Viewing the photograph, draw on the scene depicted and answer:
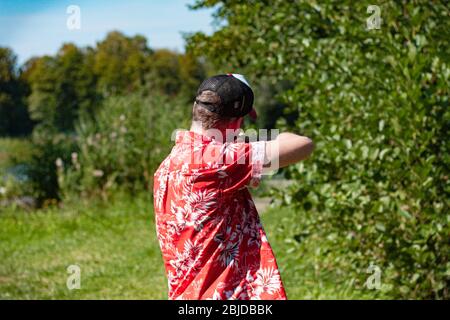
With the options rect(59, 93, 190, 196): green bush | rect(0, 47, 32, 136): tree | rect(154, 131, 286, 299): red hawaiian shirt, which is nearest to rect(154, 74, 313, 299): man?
rect(154, 131, 286, 299): red hawaiian shirt

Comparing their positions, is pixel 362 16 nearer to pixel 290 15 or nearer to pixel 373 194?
pixel 290 15

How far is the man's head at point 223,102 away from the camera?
2504 mm

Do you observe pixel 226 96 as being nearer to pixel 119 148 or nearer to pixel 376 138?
pixel 376 138

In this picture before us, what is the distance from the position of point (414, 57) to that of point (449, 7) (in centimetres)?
87

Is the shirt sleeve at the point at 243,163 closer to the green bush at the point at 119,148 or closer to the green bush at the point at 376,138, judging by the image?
the green bush at the point at 376,138

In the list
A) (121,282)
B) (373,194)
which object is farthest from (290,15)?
(121,282)

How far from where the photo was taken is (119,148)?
11.1m

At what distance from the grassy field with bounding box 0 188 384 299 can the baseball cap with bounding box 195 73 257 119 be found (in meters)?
3.16

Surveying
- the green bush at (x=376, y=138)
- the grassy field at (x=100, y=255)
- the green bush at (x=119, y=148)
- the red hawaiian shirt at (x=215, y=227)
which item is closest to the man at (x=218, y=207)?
the red hawaiian shirt at (x=215, y=227)

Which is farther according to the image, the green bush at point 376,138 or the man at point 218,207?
the green bush at point 376,138

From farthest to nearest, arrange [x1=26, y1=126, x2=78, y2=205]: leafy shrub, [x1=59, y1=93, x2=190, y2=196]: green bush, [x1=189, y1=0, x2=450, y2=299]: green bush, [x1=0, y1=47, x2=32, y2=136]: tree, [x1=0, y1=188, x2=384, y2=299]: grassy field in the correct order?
[x1=0, y1=47, x2=32, y2=136]: tree, [x1=26, y1=126, x2=78, y2=205]: leafy shrub, [x1=59, y1=93, x2=190, y2=196]: green bush, [x1=0, y1=188, x2=384, y2=299]: grassy field, [x1=189, y1=0, x2=450, y2=299]: green bush

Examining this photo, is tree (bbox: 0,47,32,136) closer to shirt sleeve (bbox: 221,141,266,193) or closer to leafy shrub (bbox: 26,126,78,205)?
leafy shrub (bbox: 26,126,78,205)

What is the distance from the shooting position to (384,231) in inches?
180

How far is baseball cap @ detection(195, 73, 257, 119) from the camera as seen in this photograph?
250cm
